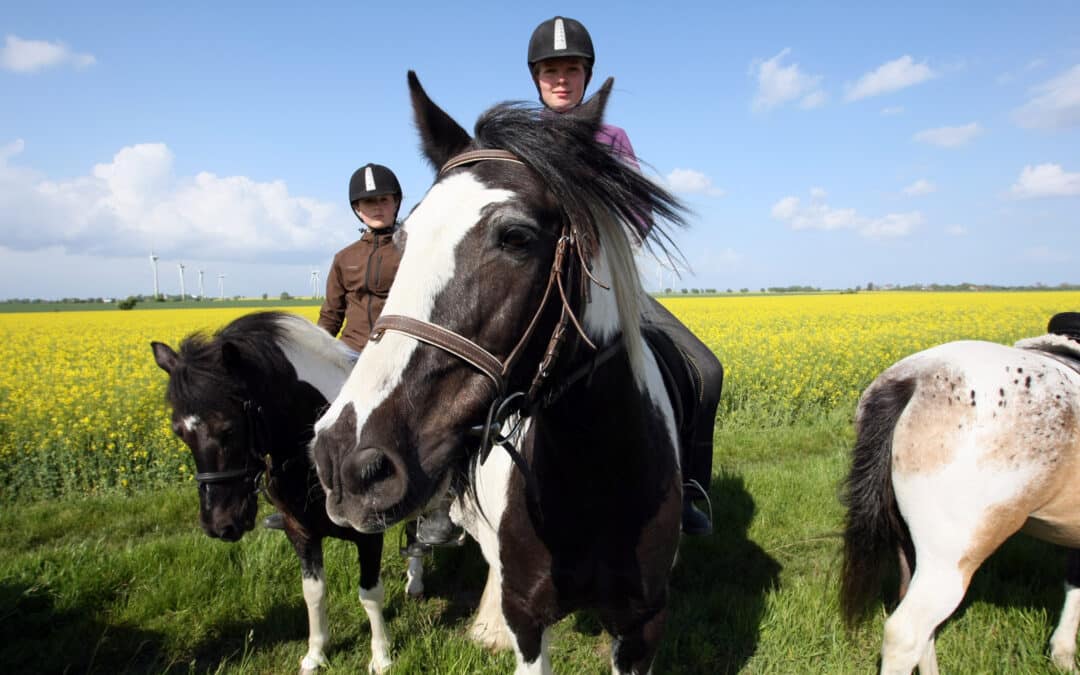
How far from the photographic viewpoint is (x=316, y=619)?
3.62m

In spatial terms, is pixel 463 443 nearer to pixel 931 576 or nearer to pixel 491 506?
pixel 491 506

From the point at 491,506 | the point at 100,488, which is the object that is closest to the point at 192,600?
the point at 491,506

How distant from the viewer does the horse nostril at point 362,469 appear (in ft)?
4.08

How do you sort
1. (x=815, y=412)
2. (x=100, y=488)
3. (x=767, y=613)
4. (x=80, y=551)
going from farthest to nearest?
(x=815, y=412)
(x=100, y=488)
(x=80, y=551)
(x=767, y=613)

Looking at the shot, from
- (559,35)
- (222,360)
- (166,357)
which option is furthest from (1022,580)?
(166,357)

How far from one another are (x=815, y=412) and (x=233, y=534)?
8.69 metres

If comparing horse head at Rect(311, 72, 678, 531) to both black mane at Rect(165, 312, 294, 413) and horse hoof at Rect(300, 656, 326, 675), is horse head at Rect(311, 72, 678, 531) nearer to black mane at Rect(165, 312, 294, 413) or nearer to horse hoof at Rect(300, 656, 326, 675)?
black mane at Rect(165, 312, 294, 413)

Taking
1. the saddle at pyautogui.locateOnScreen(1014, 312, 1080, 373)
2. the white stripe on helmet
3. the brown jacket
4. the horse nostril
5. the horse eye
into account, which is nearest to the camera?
the horse nostril

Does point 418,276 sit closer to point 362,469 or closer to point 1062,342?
point 362,469

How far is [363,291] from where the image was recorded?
4.51 meters

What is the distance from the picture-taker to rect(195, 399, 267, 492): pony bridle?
321cm

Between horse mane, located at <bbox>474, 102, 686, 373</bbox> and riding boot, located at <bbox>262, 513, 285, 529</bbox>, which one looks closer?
horse mane, located at <bbox>474, 102, 686, 373</bbox>

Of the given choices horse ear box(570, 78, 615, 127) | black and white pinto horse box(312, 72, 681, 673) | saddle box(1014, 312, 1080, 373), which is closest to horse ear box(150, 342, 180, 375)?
black and white pinto horse box(312, 72, 681, 673)

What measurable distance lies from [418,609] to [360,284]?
2.48m
